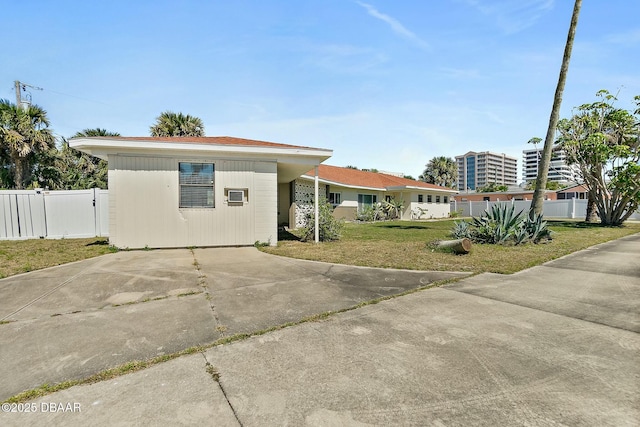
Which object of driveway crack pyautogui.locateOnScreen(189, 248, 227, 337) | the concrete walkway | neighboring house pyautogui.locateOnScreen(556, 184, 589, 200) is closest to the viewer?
the concrete walkway

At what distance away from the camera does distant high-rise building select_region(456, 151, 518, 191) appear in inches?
5359

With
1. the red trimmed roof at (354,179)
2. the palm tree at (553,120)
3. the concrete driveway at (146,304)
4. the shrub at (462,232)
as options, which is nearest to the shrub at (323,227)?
the concrete driveway at (146,304)

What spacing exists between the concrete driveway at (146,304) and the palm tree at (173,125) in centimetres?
1649

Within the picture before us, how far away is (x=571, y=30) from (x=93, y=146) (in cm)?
1729

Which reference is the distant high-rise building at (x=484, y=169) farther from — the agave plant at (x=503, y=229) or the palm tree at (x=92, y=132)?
the palm tree at (x=92, y=132)

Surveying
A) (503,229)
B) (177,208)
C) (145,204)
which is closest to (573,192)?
(503,229)

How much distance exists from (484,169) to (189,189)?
15130cm

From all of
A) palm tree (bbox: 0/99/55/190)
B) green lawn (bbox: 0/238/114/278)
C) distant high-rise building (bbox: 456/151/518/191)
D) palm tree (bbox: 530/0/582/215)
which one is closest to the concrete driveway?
green lawn (bbox: 0/238/114/278)

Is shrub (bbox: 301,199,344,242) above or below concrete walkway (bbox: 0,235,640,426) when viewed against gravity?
above

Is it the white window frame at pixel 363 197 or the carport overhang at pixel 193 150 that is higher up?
the carport overhang at pixel 193 150

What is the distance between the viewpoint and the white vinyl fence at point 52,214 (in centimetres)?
1072

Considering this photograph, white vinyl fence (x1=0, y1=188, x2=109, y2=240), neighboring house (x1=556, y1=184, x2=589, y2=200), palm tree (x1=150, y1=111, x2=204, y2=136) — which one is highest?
palm tree (x1=150, y1=111, x2=204, y2=136)

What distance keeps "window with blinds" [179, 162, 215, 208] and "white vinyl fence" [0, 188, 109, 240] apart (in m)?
4.68

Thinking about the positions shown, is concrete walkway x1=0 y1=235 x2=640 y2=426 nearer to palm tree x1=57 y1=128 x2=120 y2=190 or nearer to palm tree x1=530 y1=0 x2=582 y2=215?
palm tree x1=530 y1=0 x2=582 y2=215
